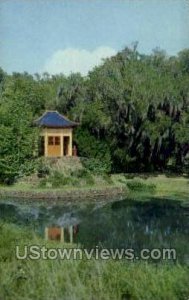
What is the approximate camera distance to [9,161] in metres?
5.89

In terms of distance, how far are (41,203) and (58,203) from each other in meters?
0.17

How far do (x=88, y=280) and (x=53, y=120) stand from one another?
1869mm

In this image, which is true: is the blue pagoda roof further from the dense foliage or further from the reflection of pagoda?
the reflection of pagoda

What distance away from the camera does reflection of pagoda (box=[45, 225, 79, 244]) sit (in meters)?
4.75

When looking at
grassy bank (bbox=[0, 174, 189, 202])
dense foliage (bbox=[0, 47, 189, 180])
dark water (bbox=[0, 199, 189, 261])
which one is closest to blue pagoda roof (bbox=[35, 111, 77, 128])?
dense foliage (bbox=[0, 47, 189, 180])

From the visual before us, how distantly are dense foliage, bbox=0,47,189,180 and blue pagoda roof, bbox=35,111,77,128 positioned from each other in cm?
7

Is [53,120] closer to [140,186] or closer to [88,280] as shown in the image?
[140,186]

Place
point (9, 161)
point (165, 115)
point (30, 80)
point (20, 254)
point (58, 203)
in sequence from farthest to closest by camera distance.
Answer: point (165, 115), point (58, 203), point (9, 161), point (30, 80), point (20, 254)

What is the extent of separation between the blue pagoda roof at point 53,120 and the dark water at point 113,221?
747mm

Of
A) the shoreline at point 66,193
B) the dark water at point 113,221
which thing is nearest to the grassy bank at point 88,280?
the dark water at point 113,221

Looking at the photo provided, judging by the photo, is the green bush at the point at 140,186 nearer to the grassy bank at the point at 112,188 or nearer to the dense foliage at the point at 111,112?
the grassy bank at the point at 112,188

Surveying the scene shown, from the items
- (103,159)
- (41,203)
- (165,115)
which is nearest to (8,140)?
(41,203)

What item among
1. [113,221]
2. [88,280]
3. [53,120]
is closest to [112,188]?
[113,221]

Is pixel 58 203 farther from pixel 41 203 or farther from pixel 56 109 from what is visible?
pixel 56 109
